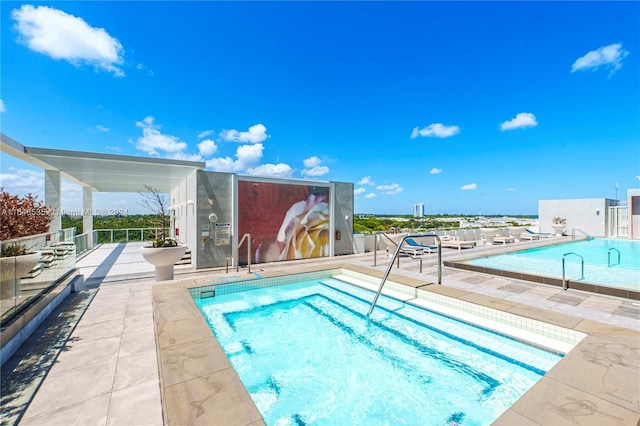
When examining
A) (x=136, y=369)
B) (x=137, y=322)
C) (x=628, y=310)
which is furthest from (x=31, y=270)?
(x=628, y=310)

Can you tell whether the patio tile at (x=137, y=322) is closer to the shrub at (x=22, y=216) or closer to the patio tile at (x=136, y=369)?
the patio tile at (x=136, y=369)

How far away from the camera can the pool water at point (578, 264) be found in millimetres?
6069

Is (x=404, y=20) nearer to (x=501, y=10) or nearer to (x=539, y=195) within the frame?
(x=501, y=10)

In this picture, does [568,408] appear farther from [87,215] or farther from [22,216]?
[87,215]

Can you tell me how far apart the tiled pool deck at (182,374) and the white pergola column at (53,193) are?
6.23 meters

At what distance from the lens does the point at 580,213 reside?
58.9 ft

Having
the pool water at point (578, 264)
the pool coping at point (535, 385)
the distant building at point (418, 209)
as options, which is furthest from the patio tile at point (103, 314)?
the distant building at point (418, 209)

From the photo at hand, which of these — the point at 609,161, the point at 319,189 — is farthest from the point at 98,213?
the point at 609,161

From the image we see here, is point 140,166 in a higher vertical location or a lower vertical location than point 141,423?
higher

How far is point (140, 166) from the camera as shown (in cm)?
706

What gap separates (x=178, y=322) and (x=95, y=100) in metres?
11.2

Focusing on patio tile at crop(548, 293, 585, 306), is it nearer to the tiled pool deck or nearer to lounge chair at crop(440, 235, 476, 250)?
the tiled pool deck

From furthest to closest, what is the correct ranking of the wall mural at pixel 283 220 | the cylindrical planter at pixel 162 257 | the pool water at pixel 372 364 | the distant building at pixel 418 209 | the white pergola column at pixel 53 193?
1. the distant building at pixel 418 209
2. the wall mural at pixel 283 220
3. the white pergola column at pixel 53 193
4. the cylindrical planter at pixel 162 257
5. the pool water at pixel 372 364

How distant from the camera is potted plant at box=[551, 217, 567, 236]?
17156mm
